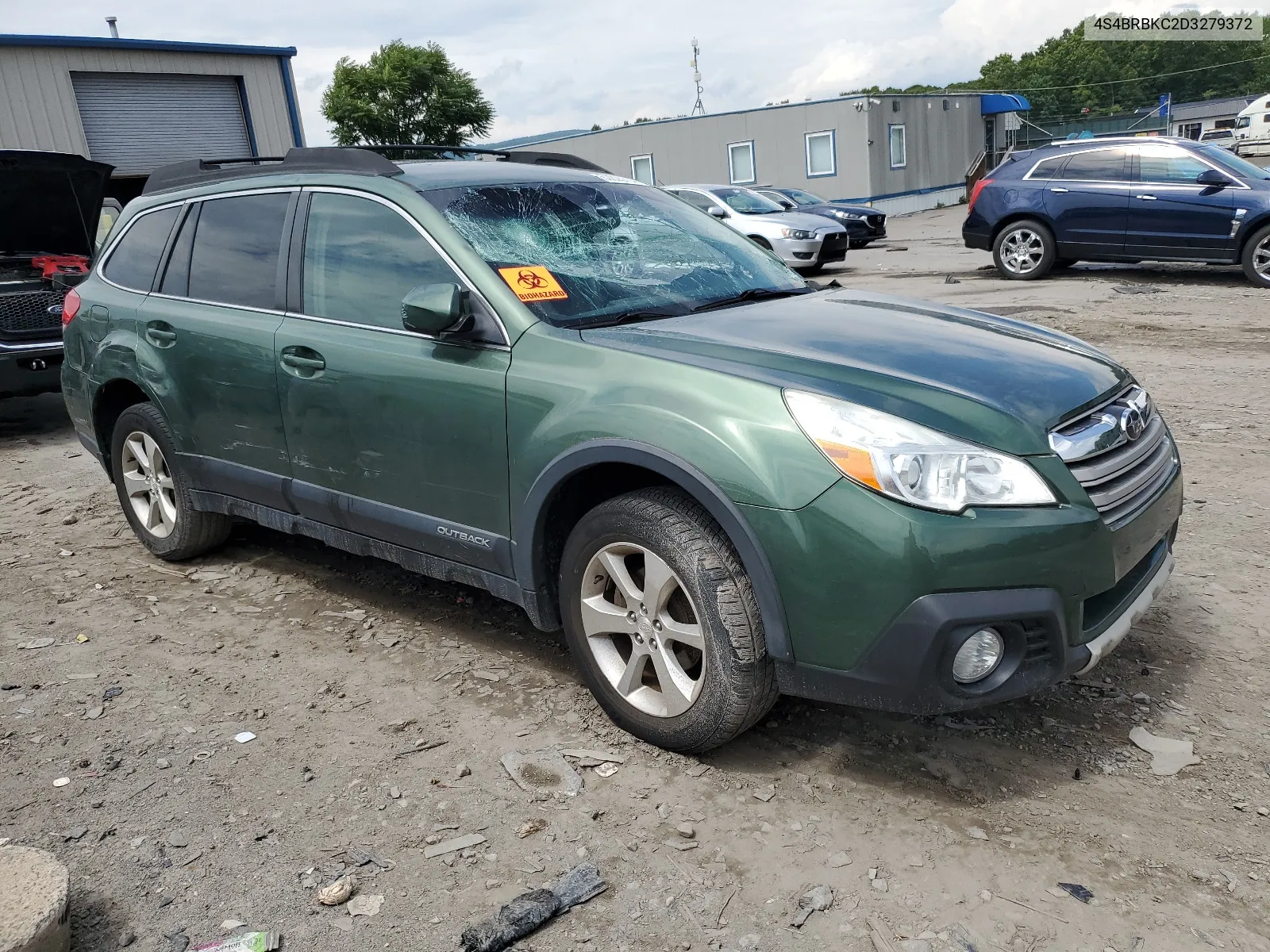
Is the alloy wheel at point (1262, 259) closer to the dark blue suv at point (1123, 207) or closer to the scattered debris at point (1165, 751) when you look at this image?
the dark blue suv at point (1123, 207)

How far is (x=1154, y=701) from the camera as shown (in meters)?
3.14

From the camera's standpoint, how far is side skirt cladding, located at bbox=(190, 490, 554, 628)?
3.22 metres

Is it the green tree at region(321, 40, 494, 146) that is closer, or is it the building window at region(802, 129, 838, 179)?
the building window at region(802, 129, 838, 179)

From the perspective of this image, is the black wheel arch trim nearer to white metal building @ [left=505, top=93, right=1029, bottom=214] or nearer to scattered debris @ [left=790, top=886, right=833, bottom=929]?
scattered debris @ [left=790, top=886, right=833, bottom=929]

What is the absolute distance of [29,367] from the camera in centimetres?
761

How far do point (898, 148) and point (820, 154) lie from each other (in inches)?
114

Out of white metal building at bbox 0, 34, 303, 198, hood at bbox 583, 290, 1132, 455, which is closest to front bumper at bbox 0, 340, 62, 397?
hood at bbox 583, 290, 1132, 455

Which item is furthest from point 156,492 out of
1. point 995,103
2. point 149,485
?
point 995,103

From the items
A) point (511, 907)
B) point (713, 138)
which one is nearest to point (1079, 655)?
point (511, 907)

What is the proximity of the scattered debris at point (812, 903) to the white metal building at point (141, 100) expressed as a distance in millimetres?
17759

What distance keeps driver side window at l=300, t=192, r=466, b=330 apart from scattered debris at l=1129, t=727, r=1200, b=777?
8.11 feet

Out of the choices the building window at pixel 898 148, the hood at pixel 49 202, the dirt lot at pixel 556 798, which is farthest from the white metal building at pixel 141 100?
the building window at pixel 898 148

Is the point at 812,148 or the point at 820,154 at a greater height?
the point at 812,148

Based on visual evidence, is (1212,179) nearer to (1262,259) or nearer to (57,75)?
(1262,259)
